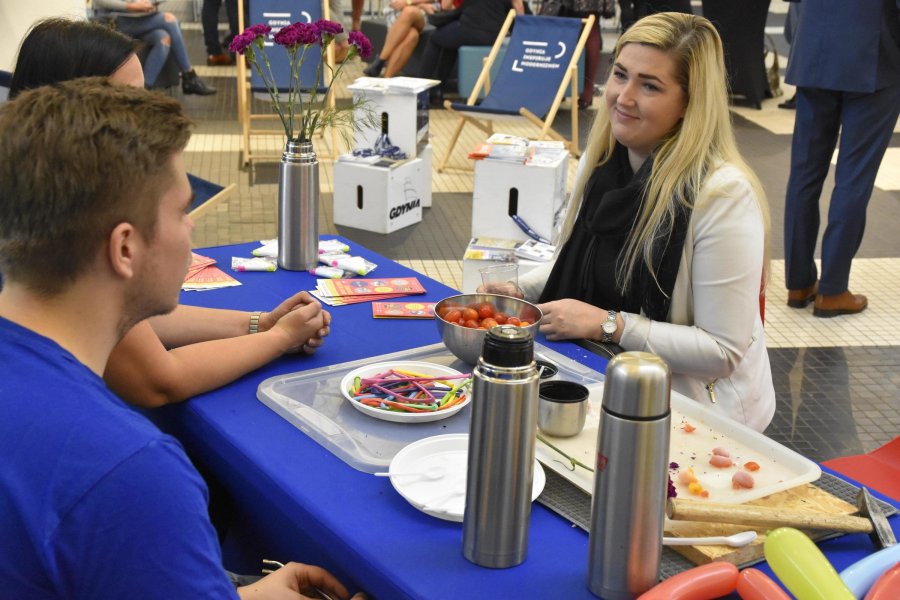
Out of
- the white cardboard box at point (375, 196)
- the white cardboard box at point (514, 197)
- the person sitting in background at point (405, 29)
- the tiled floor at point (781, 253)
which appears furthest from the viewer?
the person sitting in background at point (405, 29)

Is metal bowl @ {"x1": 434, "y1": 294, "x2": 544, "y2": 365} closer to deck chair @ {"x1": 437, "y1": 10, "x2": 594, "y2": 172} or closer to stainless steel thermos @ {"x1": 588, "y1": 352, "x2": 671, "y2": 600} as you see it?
stainless steel thermos @ {"x1": 588, "y1": 352, "x2": 671, "y2": 600}

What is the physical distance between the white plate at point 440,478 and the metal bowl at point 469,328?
32 cm

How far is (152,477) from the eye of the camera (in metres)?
1.05

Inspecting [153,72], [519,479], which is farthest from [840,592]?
[153,72]

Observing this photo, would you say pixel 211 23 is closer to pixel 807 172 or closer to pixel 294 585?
pixel 807 172

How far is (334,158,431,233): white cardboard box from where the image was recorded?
5375 mm

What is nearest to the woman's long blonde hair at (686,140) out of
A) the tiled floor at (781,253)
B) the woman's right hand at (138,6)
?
the tiled floor at (781,253)

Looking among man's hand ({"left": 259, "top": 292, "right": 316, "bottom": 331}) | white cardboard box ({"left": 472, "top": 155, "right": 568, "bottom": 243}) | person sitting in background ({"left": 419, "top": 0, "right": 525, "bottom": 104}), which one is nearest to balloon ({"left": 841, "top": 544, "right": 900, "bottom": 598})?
man's hand ({"left": 259, "top": 292, "right": 316, "bottom": 331})

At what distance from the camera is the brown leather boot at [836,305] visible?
445 cm

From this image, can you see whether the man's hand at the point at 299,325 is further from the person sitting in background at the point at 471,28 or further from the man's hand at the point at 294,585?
→ the person sitting in background at the point at 471,28

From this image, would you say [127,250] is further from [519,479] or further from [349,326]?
[349,326]

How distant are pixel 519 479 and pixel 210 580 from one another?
398mm

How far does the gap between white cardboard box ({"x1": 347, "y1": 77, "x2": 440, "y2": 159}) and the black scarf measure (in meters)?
3.22

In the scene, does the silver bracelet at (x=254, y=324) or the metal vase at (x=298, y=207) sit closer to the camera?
the silver bracelet at (x=254, y=324)
